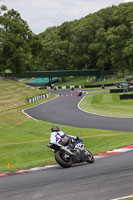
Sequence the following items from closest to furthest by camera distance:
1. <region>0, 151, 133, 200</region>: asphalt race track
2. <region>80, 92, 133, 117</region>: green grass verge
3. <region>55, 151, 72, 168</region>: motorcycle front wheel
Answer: <region>0, 151, 133, 200</region>: asphalt race track < <region>55, 151, 72, 168</region>: motorcycle front wheel < <region>80, 92, 133, 117</region>: green grass verge

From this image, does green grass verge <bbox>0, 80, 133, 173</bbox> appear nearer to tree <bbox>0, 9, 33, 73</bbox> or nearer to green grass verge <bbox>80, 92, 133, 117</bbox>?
green grass verge <bbox>80, 92, 133, 117</bbox>

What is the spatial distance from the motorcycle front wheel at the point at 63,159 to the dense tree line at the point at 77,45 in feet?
213

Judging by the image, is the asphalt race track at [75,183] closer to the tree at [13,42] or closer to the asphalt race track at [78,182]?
the asphalt race track at [78,182]

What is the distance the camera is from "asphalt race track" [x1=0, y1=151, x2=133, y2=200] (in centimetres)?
870

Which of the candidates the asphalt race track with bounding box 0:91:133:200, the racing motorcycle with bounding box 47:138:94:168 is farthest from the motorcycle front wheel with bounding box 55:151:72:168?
the asphalt race track with bounding box 0:91:133:200

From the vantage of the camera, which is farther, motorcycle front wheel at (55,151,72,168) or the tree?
the tree

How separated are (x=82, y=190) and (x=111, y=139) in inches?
395

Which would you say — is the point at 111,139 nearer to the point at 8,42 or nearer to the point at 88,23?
the point at 8,42

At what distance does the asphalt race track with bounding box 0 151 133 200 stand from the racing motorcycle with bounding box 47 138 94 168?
0.27 metres

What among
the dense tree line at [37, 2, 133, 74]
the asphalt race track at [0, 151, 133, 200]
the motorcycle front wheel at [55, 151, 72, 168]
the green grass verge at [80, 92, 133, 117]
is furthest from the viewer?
the dense tree line at [37, 2, 133, 74]

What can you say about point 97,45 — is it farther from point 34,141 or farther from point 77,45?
point 34,141

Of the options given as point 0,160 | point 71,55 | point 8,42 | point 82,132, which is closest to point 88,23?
point 71,55

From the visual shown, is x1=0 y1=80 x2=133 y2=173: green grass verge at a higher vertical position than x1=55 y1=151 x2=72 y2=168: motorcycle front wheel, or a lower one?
lower

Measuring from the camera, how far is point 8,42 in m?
73.7
